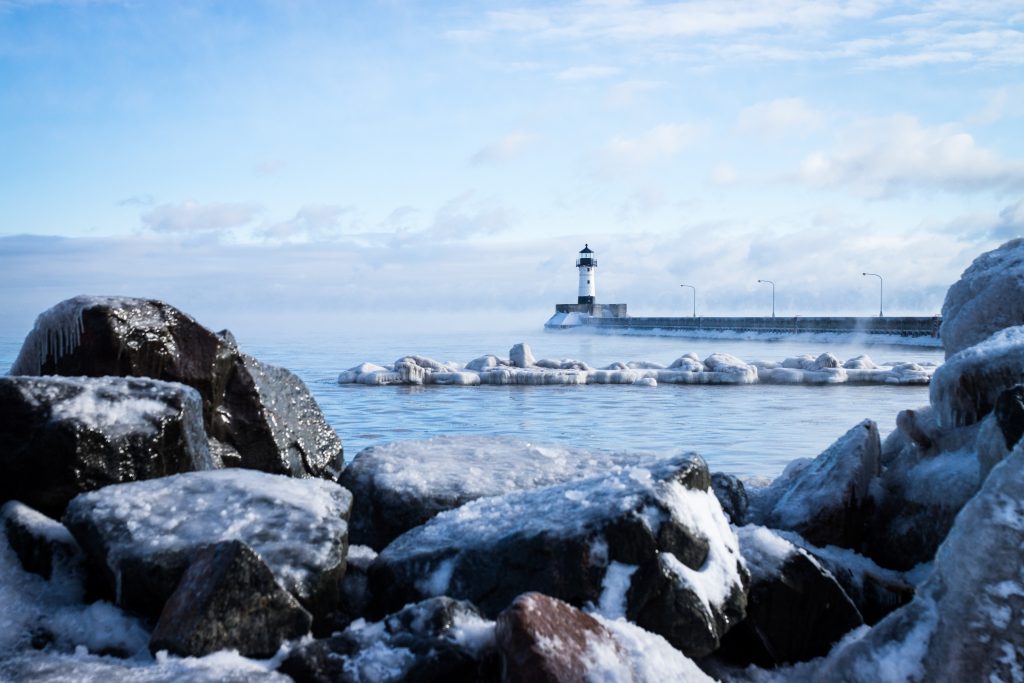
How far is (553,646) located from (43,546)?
8.14ft

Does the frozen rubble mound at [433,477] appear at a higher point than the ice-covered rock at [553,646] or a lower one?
higher

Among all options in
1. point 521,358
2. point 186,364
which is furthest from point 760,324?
Answer: point 186,364

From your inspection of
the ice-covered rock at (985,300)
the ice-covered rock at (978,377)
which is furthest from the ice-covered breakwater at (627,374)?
the ice-covered rock at (978,377)

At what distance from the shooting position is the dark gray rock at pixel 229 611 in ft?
11.0

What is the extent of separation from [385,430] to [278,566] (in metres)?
9.60

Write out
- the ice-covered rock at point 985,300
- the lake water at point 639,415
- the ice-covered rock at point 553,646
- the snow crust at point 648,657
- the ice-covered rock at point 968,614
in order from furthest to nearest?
the lake water at point 639,415, the ice-covered rock at point 985,300, the ice-covered rock at point 968,614, the snow crust at point 648,657, the ice-covered rock at point 553,646

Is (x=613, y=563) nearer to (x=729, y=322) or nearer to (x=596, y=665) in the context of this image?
(x=596, y=665)

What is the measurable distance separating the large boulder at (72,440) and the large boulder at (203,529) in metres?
0.36

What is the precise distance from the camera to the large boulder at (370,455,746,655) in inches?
151

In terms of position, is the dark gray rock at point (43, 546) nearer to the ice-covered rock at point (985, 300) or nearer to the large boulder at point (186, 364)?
the large boulder at point (186, 364)

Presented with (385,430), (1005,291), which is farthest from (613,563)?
(385,430)

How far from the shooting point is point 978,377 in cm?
582

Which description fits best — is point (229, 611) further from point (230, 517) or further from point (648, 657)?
point (648, 657)

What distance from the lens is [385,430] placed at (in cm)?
1332
